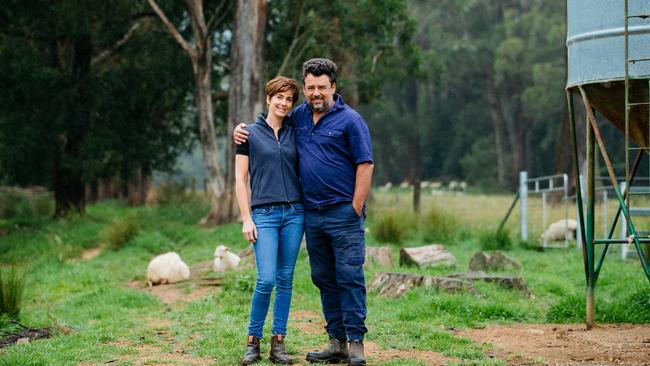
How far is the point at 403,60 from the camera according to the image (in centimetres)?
2848

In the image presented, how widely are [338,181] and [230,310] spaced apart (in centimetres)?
349

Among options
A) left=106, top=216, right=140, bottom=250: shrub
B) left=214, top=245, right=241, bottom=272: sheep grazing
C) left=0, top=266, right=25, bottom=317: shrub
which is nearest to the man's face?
left=0, top=266, right=25, bottom=317: shrub

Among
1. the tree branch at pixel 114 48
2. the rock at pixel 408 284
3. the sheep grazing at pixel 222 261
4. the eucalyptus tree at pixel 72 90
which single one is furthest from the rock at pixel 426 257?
the tree branch at pixel 114 48

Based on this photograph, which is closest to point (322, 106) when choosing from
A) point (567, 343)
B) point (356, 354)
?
point (356, 354)

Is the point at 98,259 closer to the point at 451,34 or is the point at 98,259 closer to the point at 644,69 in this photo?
the point at 644,69

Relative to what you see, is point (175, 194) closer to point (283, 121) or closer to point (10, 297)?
point (10, 297)

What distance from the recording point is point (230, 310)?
9227 millimetres

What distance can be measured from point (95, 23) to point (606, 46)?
18.6 meters

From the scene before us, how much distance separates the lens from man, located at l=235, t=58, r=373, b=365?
6.14m

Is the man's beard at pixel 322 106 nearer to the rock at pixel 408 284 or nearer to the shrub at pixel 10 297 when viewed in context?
the rock at pixel 408 284

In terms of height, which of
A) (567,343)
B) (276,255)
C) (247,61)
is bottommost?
(567,343)

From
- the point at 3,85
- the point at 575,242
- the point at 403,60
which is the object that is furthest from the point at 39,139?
the point at 575,242

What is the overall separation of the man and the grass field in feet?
2.04

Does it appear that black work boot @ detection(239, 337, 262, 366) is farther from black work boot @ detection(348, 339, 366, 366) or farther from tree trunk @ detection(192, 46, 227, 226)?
tree trunk @ detection(192, 46, 227, 226)
